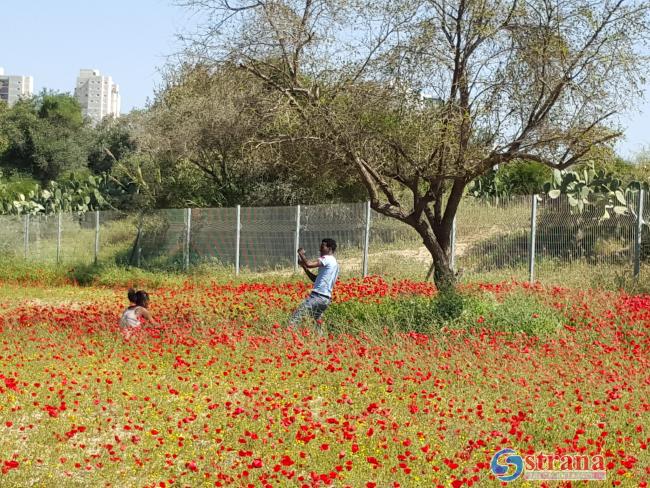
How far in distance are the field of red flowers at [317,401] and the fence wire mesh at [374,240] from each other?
410 cm

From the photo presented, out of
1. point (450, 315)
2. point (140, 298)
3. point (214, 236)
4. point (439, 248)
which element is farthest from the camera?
point (214, 236)

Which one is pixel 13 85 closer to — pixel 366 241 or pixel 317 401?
pixel 366 241

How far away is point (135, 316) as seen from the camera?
1161 cm

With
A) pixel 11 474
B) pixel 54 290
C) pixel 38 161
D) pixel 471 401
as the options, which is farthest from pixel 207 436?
pixel 38 161

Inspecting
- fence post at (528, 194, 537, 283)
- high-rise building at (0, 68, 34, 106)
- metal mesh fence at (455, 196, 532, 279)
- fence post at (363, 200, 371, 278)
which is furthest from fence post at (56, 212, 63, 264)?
→ high-rise building at (0, 68, 34, 106)

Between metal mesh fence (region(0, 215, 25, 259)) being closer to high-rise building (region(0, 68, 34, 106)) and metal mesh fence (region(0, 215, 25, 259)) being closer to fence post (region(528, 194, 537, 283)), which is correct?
fence post (region(528, 194, 537, 283))

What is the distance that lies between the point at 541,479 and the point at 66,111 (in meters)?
59.4

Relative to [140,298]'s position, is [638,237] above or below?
above

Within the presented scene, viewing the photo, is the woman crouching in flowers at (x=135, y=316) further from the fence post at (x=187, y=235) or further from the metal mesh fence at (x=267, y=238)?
the fence post at (x=187, y=235)

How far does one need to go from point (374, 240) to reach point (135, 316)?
27.1ft

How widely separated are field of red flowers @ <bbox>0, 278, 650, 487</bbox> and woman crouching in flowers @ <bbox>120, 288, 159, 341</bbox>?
0.23 meters

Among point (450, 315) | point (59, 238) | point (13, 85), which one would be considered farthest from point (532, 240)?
point (13, 85)

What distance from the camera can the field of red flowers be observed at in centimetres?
→ 623

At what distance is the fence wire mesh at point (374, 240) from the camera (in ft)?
52.3
